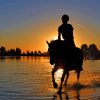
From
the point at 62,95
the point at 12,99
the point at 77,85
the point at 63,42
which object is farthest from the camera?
the point at 77,85

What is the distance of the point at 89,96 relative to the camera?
12617 millimetres

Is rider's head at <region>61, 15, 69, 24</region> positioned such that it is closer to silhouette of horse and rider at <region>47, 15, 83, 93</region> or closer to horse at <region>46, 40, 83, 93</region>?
silhouette of horse and rider at <region>47, 15, 83, 93</region>

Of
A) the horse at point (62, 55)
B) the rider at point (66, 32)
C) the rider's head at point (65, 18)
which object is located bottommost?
the horse at point (62, 55)

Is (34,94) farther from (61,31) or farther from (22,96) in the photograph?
(61,31)

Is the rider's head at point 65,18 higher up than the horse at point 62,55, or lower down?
higher up

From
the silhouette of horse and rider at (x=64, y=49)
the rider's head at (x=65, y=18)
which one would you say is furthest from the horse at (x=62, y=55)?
the rider's head at (x=65, y=18)

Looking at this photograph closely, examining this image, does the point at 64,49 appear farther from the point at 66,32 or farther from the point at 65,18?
the point at 65,18

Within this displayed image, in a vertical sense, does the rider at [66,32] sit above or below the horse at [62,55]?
above

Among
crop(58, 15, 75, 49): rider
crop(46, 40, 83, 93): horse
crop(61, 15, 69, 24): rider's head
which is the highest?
crop(61, 15, 69, 24): rider's head

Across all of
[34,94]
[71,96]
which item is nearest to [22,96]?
[34,94]

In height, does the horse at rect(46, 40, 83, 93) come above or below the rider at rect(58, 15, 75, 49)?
below

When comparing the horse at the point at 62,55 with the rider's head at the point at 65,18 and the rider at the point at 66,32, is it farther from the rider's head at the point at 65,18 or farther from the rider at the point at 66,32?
the rider's head at the point at 65,18

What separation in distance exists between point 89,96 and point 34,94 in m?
1.81

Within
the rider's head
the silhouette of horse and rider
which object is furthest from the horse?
the rider's head
